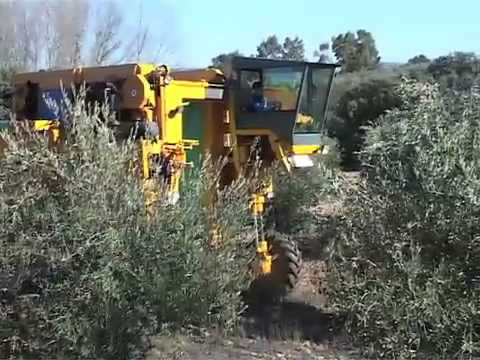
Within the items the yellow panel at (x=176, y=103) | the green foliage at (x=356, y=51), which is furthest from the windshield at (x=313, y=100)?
the green foliage at (x=356, y=51)

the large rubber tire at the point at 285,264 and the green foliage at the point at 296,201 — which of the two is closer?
the large rubber tire at the point at 285,264

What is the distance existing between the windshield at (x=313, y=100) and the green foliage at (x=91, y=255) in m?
3.58

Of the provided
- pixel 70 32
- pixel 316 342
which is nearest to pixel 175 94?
pixel 316 342

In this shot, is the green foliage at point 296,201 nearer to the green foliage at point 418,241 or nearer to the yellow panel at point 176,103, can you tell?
the yellow panel at point 176,103

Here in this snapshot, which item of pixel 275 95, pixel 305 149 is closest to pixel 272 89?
pixel 275 95

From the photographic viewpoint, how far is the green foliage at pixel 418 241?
642 centimetres

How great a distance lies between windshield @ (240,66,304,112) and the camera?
10.2m

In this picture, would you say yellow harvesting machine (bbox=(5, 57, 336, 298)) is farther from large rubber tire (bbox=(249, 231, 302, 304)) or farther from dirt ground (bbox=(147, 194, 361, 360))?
dirt ground (bbox=(147, 194, 361, 360))

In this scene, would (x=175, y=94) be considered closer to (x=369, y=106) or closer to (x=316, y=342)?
(x=316, y=342)

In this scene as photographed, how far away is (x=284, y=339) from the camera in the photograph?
331 inches

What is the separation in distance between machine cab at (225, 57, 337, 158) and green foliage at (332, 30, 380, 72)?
113 ft

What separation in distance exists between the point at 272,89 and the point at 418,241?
162 inches

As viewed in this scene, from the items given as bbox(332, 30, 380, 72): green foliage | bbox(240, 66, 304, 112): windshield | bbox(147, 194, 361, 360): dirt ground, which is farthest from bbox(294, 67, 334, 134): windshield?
bbox(332, 30, 380, 72): green foliage

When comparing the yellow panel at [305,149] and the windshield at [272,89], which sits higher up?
the windshield at [272,89]
